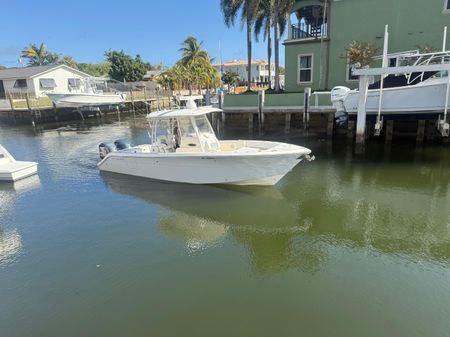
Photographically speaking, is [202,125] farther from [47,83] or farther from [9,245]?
[47,83]

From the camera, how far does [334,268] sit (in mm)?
6184

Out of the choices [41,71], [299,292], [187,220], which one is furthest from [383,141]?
[41,71]

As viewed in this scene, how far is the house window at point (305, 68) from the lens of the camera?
22.8 metres

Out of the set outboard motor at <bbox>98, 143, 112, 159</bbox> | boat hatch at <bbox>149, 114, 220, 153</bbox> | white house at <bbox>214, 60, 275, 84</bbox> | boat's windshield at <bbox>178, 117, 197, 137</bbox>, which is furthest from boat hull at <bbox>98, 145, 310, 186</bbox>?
white house at <bbox>214, 60, 275, 84</bbox>

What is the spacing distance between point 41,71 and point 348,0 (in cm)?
3511

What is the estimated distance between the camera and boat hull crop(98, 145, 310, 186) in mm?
9320

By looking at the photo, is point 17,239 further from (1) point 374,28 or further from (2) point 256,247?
(1) point 374,28

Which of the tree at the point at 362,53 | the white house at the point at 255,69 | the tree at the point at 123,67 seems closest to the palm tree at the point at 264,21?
the tree at the point at 362,53

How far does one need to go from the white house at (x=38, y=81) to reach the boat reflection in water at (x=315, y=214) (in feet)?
110

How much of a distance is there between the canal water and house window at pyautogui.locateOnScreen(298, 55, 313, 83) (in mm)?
12421

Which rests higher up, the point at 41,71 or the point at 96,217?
the point at 41,71

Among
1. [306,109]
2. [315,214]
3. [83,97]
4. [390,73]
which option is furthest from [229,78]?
[315,214]

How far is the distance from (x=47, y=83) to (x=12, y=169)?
32.8m

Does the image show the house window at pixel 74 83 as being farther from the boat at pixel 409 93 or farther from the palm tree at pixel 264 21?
the boat at pixel 409 93
